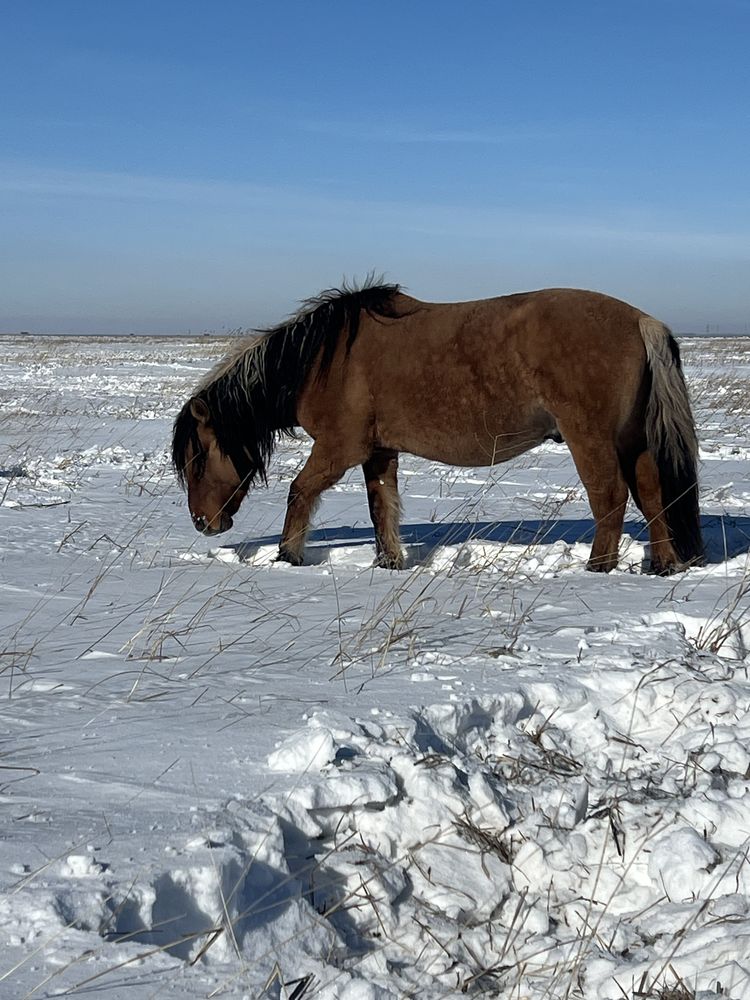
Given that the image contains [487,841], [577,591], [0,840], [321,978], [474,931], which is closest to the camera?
[321,978]

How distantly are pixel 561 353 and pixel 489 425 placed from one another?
0.64 meters

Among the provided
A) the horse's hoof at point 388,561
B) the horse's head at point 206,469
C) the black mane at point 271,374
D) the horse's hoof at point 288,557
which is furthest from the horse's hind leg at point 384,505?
the horse's head at point 206,469

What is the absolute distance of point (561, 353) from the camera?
5496 mm

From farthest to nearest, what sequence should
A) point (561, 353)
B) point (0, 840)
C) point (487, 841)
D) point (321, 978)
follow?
1. point (561, 353)
2. point (487, 841)
3. point (0, 840)
4. point (321, 978)

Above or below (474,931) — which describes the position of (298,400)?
above

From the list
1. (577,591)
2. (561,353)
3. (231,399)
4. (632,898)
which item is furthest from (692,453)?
(632,898)

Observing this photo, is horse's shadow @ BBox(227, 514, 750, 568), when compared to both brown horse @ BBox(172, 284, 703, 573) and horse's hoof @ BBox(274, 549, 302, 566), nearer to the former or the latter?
horse's hoof @ BBox(274, 549, 302, 566)

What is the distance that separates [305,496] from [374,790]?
12.7 ft

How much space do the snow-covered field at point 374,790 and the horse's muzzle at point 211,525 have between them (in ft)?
5.68

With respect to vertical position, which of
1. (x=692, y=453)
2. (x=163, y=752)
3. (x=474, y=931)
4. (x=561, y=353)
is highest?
(x=561, y=353)

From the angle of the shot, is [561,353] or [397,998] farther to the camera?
[561,353]

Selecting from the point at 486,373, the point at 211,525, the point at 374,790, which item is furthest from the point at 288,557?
the point at 374,790

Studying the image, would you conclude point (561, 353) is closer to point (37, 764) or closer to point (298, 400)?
point (298, 400)

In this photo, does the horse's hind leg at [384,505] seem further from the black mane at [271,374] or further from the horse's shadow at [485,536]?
the black mane at [271,374]
